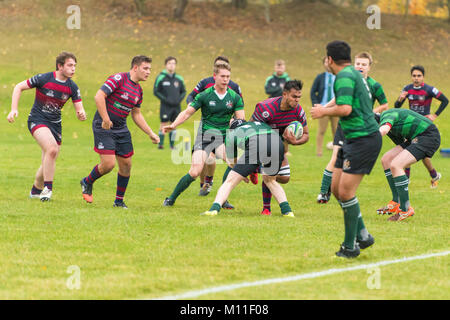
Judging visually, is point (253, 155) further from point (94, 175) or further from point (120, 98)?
point (94, 175)

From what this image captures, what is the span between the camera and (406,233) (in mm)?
9141

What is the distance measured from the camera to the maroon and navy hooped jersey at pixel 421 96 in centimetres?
1538

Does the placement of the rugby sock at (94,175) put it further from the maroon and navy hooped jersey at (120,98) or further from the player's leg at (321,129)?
the player's leg at (321,129)

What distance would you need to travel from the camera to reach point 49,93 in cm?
1134

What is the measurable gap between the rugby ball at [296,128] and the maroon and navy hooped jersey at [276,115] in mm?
253

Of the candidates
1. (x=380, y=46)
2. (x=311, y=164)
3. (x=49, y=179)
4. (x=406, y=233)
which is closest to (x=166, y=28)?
(x=380, y=46)

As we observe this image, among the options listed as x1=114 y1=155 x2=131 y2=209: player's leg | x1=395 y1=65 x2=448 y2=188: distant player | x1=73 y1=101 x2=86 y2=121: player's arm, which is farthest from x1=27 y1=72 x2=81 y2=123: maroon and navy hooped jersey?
x1=395 y1=65 x2=448 y2=188: distant player

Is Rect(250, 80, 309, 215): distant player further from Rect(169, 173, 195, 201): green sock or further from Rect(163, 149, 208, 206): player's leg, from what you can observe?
Rect(169, 173, 195, 201): green sock

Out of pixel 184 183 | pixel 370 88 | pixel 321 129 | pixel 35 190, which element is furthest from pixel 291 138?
pixel 321 129

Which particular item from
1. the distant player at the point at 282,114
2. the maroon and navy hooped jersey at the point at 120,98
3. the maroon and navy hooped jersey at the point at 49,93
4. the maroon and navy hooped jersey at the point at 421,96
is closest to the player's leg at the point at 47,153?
the maroon and navy hooped jersey at the point at 49,93

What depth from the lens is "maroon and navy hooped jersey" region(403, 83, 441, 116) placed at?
605 inches
